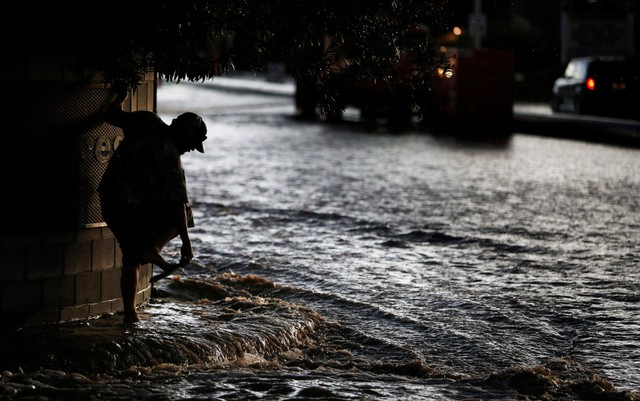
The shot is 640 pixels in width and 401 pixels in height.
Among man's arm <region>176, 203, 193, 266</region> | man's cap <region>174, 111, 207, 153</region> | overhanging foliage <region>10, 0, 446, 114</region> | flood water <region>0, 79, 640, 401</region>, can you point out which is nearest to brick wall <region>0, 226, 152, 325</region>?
flood water <region>0, 79, 640, 401</region>

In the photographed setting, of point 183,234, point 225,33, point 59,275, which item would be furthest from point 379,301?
point 59,275

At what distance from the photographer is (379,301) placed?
8.77 meters

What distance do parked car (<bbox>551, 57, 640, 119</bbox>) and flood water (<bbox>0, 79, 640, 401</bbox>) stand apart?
1248 cm

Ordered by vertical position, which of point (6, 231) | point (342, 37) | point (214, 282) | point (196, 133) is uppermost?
point (342, 37)

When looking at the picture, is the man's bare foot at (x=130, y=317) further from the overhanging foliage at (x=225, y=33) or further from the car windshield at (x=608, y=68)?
the car windshield at (x=608, y=68)

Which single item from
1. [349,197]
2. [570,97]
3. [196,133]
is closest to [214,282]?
[196,133]

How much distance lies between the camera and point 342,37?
757cm

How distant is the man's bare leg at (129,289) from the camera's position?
725 cm

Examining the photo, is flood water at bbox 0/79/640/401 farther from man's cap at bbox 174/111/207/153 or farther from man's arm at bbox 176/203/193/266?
man's cap at bbox 174/111/207/153

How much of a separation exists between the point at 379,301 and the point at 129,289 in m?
2.16

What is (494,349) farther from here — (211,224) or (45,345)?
(211,224)

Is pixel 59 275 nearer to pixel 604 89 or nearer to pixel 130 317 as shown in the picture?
pixel 130 317

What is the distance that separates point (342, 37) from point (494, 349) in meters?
2.13

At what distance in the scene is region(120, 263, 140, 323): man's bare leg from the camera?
7.25m
